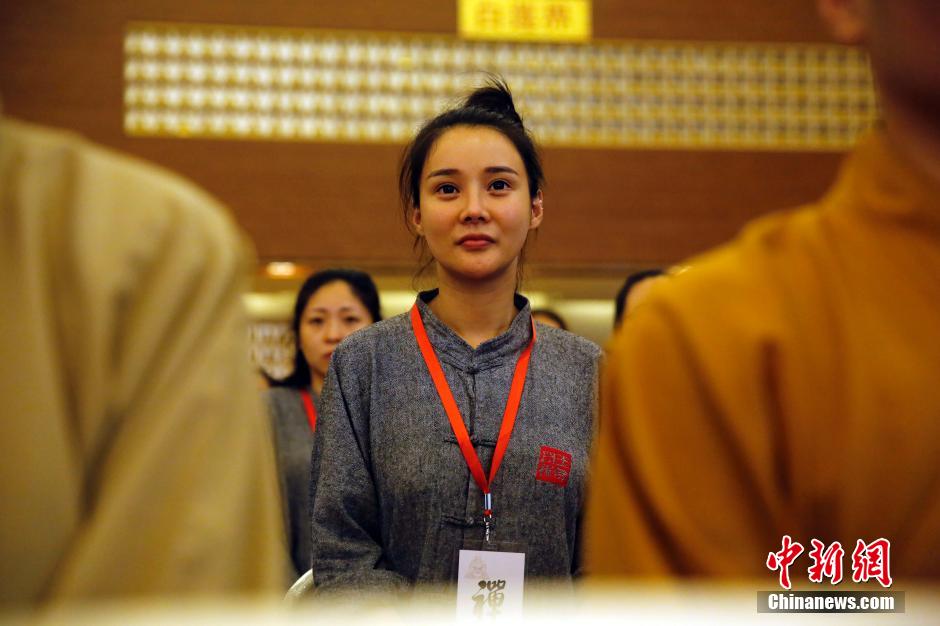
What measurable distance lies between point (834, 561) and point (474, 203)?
1119mm

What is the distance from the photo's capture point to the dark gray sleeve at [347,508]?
1.69 m

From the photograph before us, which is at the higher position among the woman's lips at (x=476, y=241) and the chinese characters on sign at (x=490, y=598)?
the woman's lips at (x=476, y=241)

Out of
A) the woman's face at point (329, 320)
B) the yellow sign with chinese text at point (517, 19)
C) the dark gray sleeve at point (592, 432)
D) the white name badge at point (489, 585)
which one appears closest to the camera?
the white name badge at point (489, 585)

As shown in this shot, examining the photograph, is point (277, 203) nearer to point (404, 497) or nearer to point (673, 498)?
point (404, 497)

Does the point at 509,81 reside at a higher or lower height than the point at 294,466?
higher

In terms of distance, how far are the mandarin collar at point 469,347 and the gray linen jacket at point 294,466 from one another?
3.48 ft

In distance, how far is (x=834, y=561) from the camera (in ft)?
2.73

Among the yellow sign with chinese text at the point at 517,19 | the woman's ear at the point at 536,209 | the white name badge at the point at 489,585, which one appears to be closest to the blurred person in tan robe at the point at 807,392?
the white name badge at the point at 489,585

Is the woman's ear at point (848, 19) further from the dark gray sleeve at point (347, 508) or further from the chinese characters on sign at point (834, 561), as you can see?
the dark gray sleeve at point (347, 508)

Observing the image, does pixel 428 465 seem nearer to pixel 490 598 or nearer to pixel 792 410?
pixel 490 598

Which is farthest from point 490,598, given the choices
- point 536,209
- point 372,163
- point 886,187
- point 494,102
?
point 372,163

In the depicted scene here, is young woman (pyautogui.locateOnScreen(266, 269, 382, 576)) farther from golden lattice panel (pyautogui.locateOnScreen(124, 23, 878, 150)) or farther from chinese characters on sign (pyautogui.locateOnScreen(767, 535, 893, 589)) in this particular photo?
golden lattice panel (pyautogui.locateOnScreen(124, 23, 878, 150))

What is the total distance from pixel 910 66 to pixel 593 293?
5.06m

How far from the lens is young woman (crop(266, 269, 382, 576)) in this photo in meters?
2.92
